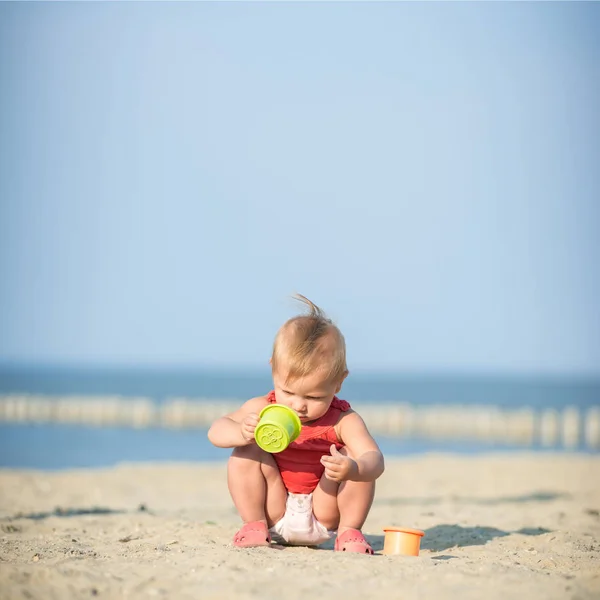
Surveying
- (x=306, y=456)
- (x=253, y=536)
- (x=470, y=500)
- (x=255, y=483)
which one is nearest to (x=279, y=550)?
(x=253, y=536)

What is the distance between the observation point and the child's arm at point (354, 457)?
3.73m

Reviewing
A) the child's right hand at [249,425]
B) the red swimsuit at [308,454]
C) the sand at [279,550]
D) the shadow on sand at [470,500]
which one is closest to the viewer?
the sand at [279,550]

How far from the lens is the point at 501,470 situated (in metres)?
11.2

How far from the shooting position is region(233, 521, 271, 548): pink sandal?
4.03 m

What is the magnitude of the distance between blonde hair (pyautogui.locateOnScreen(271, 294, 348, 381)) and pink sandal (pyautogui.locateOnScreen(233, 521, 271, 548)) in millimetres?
758

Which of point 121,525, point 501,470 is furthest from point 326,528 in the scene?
point 501,470

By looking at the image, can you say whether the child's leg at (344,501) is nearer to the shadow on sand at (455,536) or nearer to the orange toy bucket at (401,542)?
the orange toy bucket at (401,542)

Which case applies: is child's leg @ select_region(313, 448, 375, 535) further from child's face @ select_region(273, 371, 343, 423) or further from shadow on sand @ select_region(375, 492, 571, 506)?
shadow on sand @ select_region(375, 492, 571, 506)

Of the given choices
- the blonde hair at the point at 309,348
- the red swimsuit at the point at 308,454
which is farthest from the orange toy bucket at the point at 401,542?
the blonde hair at the point at 309,348

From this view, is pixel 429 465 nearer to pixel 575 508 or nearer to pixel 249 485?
pixel 575 508

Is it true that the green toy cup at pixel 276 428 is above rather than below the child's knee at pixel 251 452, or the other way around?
above

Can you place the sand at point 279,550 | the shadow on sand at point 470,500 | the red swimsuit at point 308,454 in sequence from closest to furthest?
the sand at point 279,550 < the red swimsuit at point 308,454 < the shadow on sand at point 470,500

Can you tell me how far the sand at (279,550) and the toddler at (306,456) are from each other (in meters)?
0.18

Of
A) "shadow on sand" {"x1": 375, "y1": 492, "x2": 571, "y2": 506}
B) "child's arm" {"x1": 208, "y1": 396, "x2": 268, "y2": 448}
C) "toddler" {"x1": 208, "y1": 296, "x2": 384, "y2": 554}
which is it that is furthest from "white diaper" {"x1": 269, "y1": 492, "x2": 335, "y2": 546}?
"shadow on sand" {"x1": 375, "y1": 492, "x2": 571, "y2": 506}
